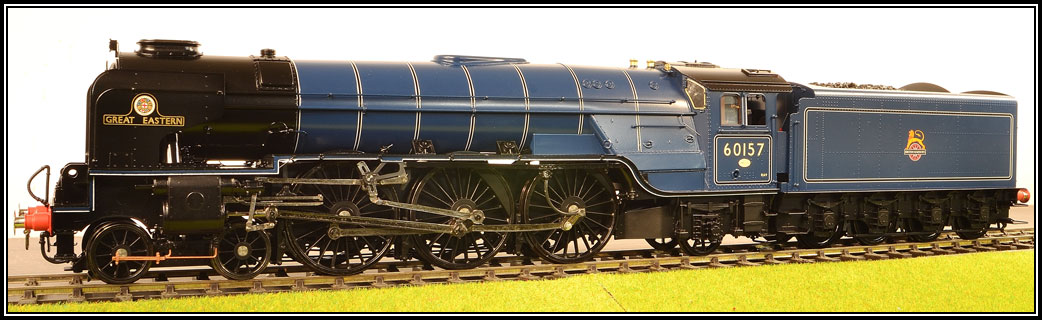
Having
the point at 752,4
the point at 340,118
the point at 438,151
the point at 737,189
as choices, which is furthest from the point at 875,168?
the point at 340,118

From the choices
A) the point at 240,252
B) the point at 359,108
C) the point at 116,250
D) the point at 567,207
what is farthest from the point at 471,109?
the point at 116,250

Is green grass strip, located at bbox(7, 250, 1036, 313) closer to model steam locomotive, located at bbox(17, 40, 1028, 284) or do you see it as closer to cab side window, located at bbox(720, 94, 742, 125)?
model steam locomotive, located at bbox(17, 40, 1028, 284)

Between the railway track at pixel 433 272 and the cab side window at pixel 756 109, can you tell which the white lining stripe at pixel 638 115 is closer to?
the railway track at pixel 433 272

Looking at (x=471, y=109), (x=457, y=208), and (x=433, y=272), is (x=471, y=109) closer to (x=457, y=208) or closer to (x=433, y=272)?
(x=457, y=208)

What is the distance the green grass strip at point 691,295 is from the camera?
10250mm

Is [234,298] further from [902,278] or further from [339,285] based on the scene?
[902,278]

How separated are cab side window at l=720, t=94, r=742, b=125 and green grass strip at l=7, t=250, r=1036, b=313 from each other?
7.32ft

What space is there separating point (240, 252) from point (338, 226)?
1.18 m

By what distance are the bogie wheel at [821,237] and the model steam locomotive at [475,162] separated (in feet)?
0.16

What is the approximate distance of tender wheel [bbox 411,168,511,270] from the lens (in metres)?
12.2

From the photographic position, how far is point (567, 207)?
41.5ft

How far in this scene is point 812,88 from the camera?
14.3 m

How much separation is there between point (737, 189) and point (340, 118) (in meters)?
5.80

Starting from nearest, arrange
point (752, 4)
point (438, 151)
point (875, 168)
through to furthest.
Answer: point (438, 151) < point (875, 168) < point (752, 4)
